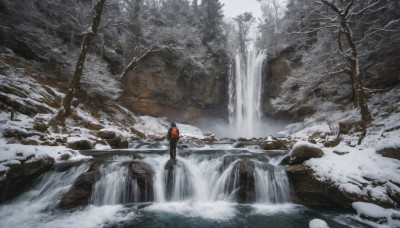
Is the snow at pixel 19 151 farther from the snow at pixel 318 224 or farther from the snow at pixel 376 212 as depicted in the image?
the snow at pixel 376 212

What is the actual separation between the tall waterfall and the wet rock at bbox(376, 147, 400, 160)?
65.4ft

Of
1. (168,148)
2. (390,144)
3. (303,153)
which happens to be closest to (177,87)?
(168,148)

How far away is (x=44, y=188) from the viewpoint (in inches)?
211

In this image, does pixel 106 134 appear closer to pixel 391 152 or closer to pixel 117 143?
pixel 117 143

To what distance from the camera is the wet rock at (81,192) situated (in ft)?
16.4

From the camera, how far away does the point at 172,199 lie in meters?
6.03

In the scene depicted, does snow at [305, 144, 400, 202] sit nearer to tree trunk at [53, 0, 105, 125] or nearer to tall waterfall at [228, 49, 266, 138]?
tree trunk at [53, 0, 105, 125]

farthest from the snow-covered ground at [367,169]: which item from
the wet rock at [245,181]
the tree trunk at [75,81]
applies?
the tree trunk at [75,81]

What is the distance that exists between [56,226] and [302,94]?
13352 mm

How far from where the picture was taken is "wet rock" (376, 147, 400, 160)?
16.0 feet

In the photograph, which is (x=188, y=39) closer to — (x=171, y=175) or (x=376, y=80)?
(x=376, y=80)

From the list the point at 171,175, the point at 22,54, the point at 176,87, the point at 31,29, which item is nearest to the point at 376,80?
the point at 171,175

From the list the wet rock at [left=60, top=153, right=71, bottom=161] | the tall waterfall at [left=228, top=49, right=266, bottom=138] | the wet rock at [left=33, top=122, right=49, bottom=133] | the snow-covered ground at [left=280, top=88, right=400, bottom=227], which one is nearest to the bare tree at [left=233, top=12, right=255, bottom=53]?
the tall waterfall at [left=228, top=49, right=266, bottom=138]

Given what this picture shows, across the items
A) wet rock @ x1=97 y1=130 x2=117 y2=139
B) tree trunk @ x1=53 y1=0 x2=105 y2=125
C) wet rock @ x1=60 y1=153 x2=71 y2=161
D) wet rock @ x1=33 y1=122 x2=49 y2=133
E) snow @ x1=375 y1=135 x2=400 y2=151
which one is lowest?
wet rock @ x1=60 y1=153 x2=71 y2=161
